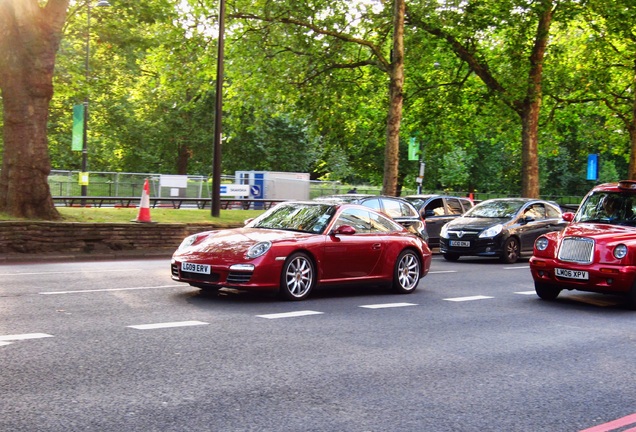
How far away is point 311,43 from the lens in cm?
3002

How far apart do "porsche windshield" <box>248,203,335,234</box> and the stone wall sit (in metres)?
6.74

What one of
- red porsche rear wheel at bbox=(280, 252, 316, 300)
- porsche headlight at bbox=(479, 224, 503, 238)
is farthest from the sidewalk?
porsche headlight at bbox=(479, 224, 503, 238)

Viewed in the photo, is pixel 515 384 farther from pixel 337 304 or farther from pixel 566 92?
pixel 566 92

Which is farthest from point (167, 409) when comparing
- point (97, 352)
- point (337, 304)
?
point (337, 304)

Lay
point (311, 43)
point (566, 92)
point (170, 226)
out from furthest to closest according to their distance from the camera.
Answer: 1. point (566, 92)
2. point (311, 43)
3. point (170, 226)

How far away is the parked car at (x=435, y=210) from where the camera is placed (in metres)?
24.2

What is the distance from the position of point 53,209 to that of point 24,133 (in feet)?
5.69

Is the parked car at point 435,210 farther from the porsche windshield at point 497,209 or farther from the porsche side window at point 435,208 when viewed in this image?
the porsche windshield at point 497,209

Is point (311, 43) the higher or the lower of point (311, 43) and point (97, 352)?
the higher

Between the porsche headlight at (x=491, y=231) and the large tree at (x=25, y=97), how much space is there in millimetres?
9980

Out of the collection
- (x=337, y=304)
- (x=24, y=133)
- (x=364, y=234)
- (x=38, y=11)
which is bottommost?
(x=337, y=304)

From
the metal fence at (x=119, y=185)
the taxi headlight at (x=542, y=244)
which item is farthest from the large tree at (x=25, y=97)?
the metal fence at (x=119, y=185)

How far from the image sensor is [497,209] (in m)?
22.6

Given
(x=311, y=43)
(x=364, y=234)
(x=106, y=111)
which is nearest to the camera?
(x=364, y=234)
